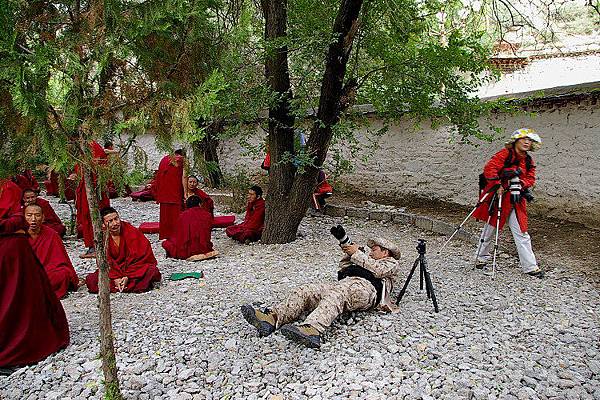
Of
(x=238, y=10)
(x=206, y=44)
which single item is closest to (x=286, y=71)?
(x=238, y=10)

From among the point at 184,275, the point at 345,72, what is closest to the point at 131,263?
the point at 184,275

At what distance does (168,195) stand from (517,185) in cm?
520

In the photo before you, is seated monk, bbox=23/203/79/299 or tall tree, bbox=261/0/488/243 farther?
tall tree, bbox=261/0/488/243

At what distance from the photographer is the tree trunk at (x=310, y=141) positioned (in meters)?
6.50

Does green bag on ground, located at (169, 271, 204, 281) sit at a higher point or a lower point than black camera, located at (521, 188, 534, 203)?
lower

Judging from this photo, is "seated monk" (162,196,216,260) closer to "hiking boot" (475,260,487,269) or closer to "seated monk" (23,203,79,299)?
"seated monk" (23,203,79,299)

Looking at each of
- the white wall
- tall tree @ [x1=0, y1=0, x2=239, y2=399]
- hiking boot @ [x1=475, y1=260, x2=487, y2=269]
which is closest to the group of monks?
tall tree @ [x1=0, y1=0, x2=239, y2=399]

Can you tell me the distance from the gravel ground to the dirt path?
344 millimetres

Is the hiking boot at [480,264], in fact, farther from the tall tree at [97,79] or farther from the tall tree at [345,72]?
the tall tree at [97,79]

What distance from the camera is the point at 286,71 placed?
7371 millimetres

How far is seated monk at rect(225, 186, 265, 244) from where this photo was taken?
8164 mm

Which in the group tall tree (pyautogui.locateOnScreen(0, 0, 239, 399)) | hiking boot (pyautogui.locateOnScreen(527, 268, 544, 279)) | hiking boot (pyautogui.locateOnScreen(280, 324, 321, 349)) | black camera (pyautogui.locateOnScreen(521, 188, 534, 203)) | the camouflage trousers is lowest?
hiking boot (pyautogui.locateOnScreen(527, 268, 544, 279))

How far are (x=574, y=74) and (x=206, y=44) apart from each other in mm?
11482

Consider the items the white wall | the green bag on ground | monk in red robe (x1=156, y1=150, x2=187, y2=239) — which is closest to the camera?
the green bag on ground
